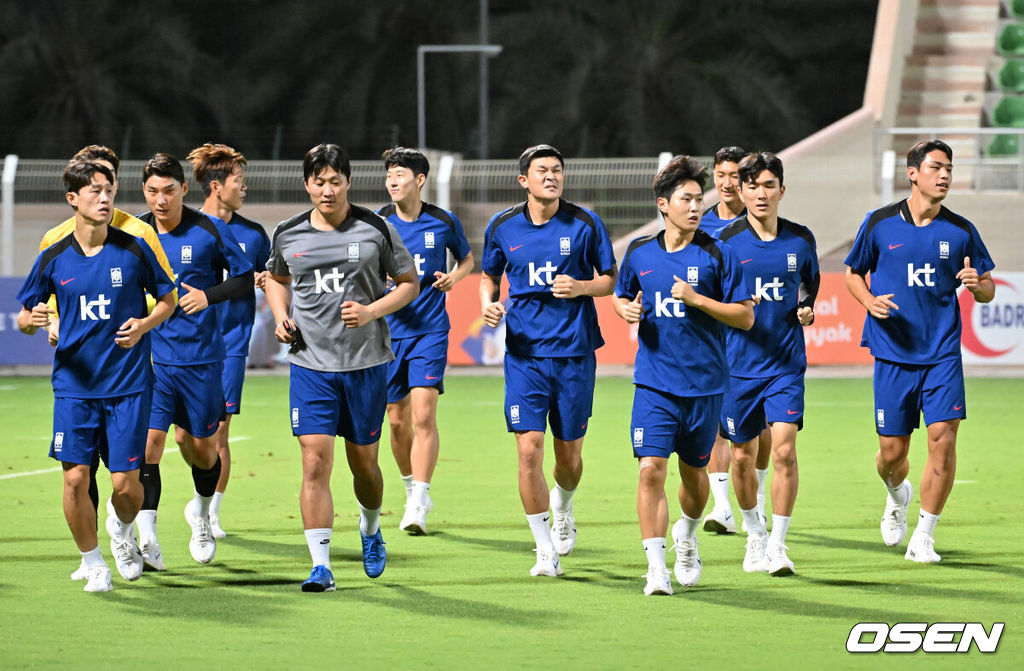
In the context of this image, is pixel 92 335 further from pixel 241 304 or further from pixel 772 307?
pixel 772 307

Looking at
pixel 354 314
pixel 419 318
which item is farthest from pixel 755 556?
pixel 419 318

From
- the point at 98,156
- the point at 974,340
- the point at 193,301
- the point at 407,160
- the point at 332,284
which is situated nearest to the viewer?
the point at 332,284

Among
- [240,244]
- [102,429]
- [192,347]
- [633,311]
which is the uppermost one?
[240,244]

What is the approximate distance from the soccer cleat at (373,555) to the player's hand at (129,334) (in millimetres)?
1620

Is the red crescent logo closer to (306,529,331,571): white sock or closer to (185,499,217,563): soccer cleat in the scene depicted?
(185,499,217,563): soccer cleat

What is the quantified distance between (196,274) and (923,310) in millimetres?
4164

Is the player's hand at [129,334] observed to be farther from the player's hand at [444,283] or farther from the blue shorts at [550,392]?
the player's hand at [444,283]

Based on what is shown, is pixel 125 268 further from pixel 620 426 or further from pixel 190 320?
pixel 620 426

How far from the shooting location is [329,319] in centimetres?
800

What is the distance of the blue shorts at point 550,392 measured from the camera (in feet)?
28.7

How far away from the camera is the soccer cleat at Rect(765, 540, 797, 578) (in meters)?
8.38

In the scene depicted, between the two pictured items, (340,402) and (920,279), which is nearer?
(340,402)

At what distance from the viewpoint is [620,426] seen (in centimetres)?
1614

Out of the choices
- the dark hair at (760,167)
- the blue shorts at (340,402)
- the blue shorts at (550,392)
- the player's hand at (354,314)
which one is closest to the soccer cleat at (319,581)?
the blue shorts at (340,402)
